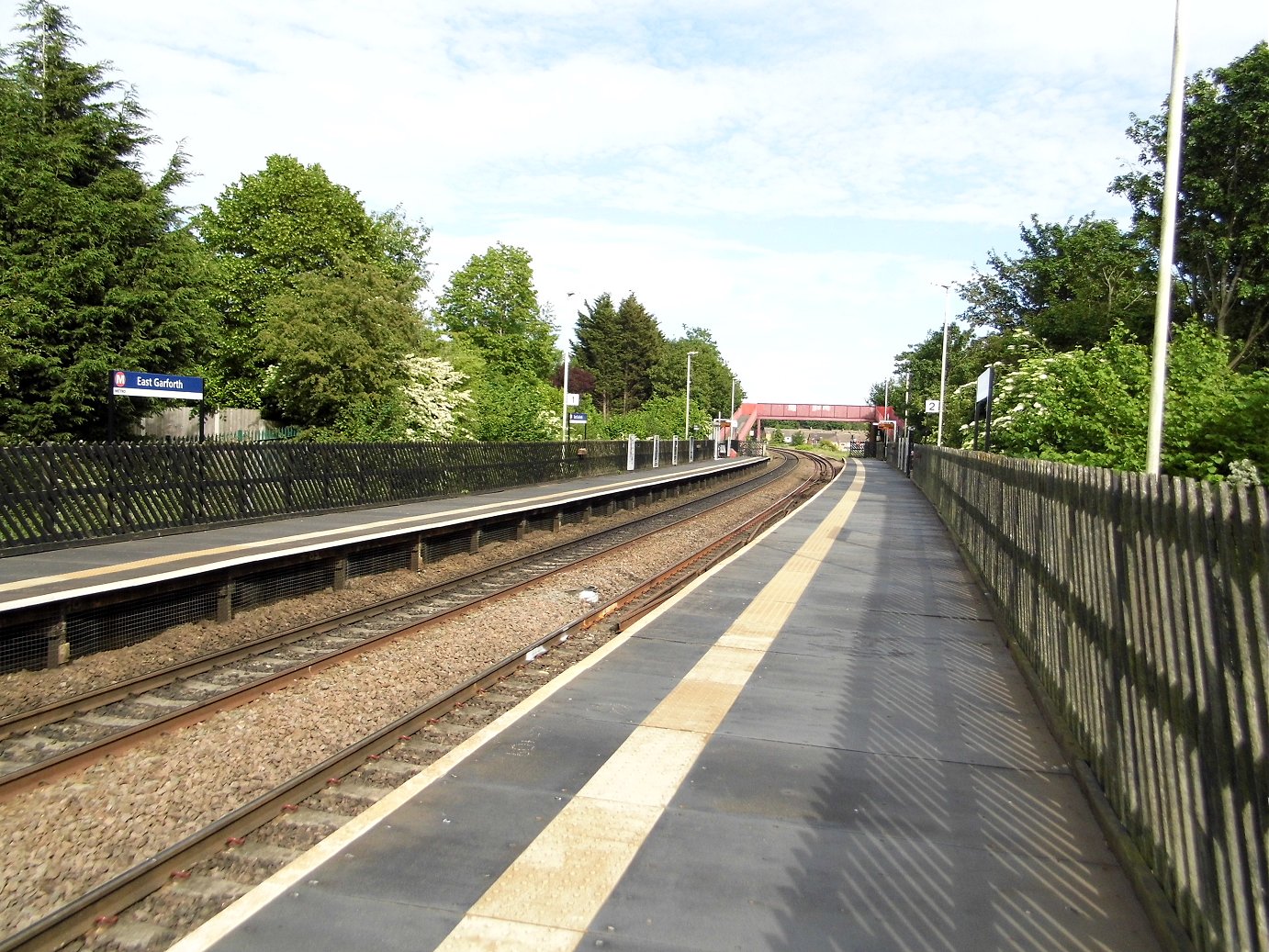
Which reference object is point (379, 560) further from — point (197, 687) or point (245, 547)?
point (197, 687)

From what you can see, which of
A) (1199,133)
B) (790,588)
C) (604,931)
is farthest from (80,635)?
(1199,133)

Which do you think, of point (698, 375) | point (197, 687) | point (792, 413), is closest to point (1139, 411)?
point (197, 687)

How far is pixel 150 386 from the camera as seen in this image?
1559 cm

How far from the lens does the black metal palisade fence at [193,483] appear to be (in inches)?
466

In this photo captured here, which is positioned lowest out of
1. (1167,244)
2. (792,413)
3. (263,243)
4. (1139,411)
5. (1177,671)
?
(1177,671)

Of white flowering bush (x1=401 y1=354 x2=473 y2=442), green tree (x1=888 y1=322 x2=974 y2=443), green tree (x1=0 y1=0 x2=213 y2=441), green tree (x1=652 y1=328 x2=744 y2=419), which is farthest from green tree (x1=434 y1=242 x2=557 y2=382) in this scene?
green tree (x1=0 y1=0 x2=213 y2=441)

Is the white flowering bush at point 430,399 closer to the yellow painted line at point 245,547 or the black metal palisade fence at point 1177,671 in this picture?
the yellow painted line at point 245,547

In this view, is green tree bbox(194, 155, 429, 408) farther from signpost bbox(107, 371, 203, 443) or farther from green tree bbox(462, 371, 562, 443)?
signpost bbox(107, 371, 203, 443)

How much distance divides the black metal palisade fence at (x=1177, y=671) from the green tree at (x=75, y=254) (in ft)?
70.7

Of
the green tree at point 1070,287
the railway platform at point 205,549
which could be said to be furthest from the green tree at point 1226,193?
the railway platform at point 205,549

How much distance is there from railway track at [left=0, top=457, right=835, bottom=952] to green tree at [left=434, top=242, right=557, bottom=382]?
5491 cm

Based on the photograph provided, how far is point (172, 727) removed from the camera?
23.2 feet

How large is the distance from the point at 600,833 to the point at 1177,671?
108 inches

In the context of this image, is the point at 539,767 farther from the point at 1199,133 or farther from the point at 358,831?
the point at 1199,133
